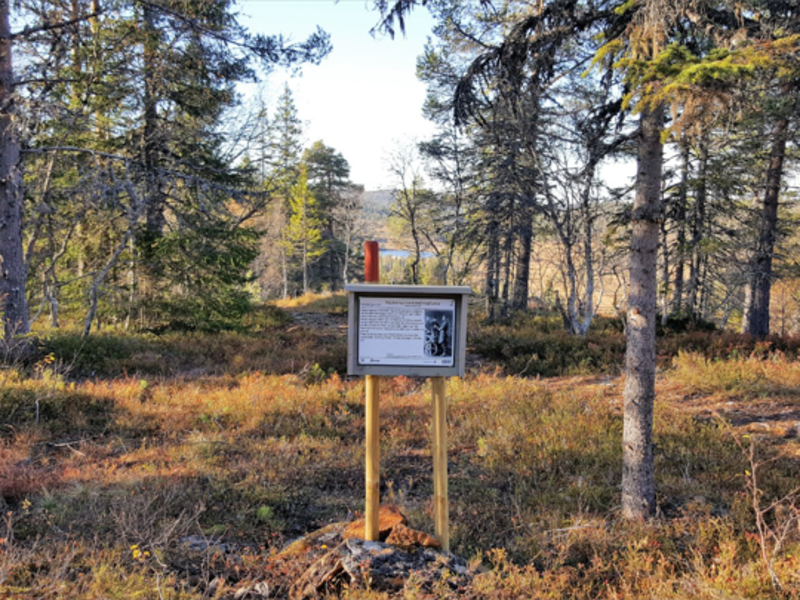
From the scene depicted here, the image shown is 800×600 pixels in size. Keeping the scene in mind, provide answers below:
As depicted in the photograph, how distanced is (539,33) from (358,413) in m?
5.82

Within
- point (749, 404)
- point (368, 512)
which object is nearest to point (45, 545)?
point (368, 512)

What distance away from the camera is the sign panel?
3432mm

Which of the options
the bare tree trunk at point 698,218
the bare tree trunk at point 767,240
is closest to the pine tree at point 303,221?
the bare tree trunk at point 698,218

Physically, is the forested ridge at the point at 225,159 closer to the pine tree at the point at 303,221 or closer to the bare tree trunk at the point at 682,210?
the bare tree trunk at the point at 682,210

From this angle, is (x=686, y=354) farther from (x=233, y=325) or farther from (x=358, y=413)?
(x=233, y=325)

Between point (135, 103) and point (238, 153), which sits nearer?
point (135, 103)

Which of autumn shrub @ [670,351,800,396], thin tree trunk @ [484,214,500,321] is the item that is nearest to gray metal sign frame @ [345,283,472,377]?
autumn shrub @ [670,351,800,396]

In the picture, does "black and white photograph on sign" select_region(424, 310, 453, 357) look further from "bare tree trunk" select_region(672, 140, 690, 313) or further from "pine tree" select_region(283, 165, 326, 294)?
"pine tree" select_region(283, 165, 326, 294)

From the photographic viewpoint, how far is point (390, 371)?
11.1 feet

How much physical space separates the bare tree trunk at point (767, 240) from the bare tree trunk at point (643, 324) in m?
12.2

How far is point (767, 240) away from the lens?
14.1 metres

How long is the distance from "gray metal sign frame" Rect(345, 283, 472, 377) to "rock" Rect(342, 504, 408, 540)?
4.09 ft

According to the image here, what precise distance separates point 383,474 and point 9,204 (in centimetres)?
909

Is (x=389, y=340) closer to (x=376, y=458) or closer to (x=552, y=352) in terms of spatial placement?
(x=376, y=458)
